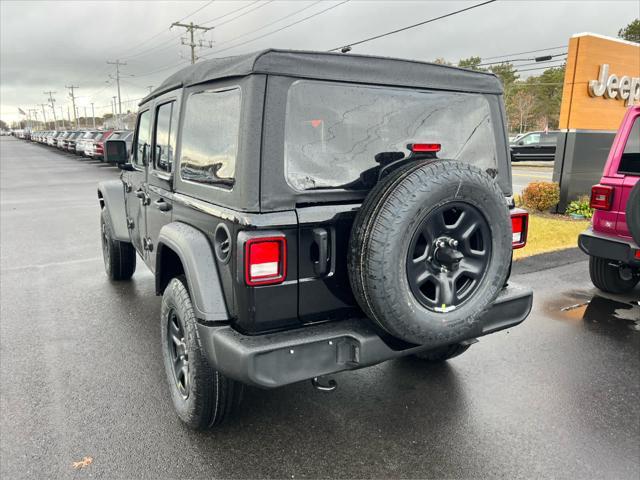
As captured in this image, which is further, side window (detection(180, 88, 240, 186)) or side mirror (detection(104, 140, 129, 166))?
side mirror (detection(104, 140, 129, 166))

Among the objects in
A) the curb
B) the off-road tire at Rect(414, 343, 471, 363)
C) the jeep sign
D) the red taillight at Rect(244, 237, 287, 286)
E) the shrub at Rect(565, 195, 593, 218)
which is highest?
the jeep sign

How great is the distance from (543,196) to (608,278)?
189 inches

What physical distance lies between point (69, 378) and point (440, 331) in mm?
2626

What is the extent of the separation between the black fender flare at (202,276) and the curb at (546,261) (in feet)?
15.2

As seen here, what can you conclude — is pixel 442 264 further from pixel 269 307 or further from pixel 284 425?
pixel 284 425

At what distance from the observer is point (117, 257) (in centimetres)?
554

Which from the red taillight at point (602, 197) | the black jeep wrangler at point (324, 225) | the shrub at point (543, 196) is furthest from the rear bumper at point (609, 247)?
the shrub at point (543, 196)

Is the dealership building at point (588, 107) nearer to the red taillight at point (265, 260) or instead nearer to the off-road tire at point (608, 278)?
the off-road tire at point (608, 278)

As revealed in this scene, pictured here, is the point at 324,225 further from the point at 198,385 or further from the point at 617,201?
the point at 617,201

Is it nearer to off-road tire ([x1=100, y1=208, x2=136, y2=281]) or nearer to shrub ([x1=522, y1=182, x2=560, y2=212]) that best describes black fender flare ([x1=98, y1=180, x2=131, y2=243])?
off-road tire ([x1=100, y1=208, x2=136, y2=281])

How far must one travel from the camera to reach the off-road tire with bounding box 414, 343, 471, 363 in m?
3.51

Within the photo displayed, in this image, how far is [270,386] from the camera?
7.34 ft

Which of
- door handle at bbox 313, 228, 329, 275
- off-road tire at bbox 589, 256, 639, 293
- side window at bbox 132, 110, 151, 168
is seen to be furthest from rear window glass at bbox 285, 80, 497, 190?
off-road tire at bbox 589, 256, 639, 293

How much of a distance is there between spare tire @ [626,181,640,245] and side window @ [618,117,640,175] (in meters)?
1.03
